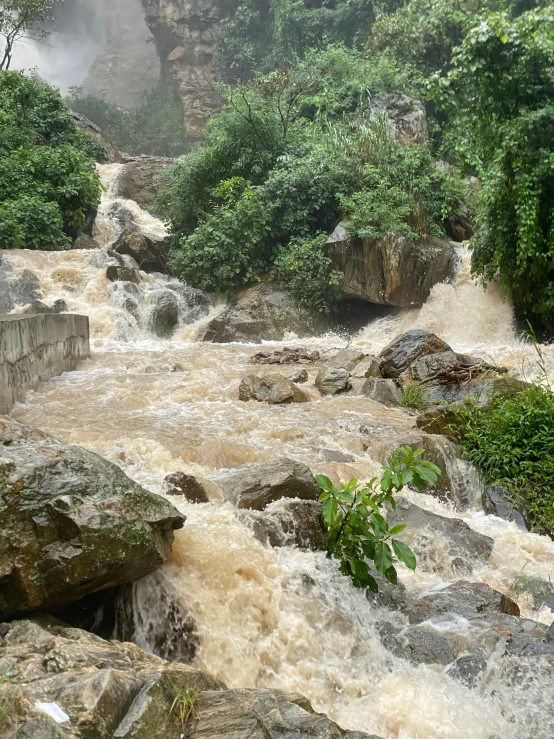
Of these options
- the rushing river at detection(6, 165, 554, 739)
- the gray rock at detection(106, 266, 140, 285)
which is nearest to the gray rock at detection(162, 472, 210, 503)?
the rushing river at detection(6, 165, 554, 739)

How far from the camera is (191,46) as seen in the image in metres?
30.9

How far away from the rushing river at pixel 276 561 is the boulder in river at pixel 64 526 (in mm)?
349

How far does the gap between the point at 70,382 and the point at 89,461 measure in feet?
16.9

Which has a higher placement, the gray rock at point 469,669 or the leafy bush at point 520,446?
the leafy bush at point 520,446

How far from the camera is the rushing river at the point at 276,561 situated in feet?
9.34

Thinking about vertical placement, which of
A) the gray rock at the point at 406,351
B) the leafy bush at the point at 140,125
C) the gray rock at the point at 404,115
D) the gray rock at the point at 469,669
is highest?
the leafy bush at the point at 140,125

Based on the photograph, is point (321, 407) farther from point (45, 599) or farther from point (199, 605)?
point (45, 599)

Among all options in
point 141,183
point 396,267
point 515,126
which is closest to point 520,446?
point 515,126

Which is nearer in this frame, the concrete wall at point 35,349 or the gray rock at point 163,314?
the concrete wall at point 35,349

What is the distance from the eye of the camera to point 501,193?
929cm

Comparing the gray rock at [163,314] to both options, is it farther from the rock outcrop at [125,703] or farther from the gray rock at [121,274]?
the rock outcrop at [125,703]

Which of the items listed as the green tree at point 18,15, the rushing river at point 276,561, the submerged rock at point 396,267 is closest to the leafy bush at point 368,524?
the rushing river at point 276,561

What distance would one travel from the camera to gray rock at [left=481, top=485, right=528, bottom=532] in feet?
17.2

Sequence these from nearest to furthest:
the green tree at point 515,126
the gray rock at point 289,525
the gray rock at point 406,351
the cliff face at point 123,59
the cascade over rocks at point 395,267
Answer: the gray rock at point 289,525 → the gray rock at point 406,351 → the green tree at point 515,126 → the cascade over rocks at point 395,267 → the cliff face at point 123,59
